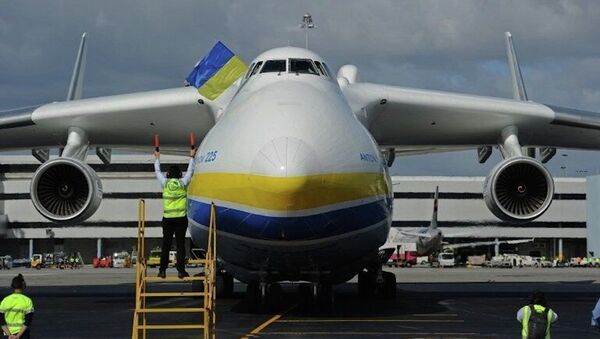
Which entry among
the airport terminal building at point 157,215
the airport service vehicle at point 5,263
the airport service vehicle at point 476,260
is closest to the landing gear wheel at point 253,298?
the airport service vehicle at point 5,263

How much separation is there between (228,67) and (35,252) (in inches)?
2542

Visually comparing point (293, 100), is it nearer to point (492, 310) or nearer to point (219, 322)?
point (219, 322)

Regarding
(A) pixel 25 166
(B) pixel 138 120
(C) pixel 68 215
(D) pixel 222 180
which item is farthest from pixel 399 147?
Result: (A) pixel 25 166

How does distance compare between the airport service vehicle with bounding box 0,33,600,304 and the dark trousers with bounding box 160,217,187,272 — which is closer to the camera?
the airport service vehicle with bounding box 0,33,600,304

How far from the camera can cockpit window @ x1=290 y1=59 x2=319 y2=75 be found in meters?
16.1

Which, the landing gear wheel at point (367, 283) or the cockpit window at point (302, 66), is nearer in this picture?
the cockpit window at point (302, 66)

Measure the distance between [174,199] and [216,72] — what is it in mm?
6241

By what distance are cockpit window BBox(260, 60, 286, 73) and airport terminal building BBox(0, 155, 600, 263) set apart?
52.5m

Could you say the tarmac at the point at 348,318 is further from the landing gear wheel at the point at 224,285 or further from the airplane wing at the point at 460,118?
the airplane wing at the point at 460,118

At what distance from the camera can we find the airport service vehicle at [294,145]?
43.8ft

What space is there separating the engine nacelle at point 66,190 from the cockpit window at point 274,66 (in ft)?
13.5

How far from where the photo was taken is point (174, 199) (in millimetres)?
14117

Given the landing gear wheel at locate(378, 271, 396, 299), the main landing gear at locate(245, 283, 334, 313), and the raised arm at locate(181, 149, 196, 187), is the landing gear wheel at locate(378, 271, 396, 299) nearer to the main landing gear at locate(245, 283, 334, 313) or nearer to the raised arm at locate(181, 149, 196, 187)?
the main landing gear at locate(245, 283, 334, 313)

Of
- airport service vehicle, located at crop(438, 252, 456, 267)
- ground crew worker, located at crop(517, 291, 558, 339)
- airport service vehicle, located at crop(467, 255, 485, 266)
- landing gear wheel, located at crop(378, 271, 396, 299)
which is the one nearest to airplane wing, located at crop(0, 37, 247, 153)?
landing gear wheel, located at crop(378, 271, 396, 299)
